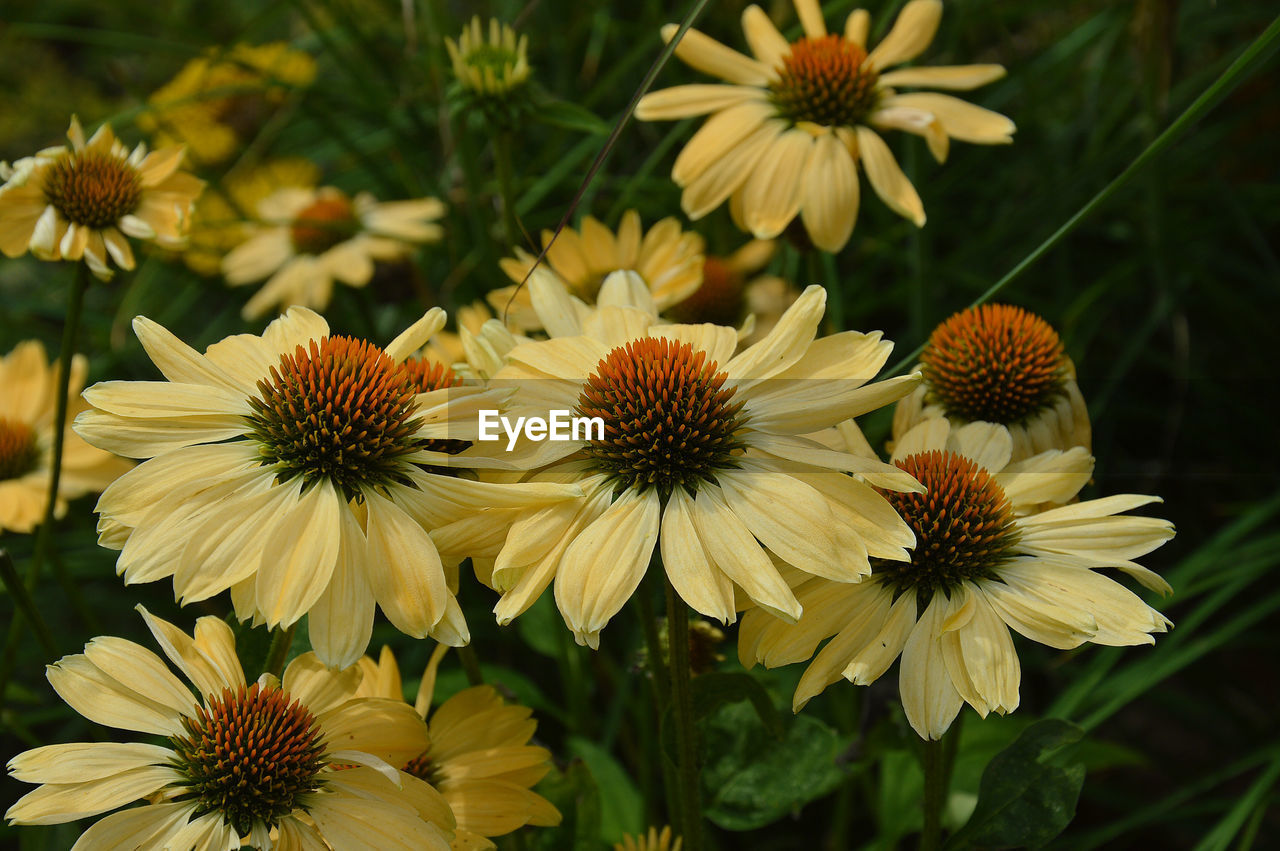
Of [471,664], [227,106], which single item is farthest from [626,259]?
[227,106]

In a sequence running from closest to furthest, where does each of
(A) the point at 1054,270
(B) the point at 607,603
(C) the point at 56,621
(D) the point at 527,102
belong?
(B) the point at 607,603
(D) the point at 527,102
(C) the point at 56,621
(A) the point at 1054,270

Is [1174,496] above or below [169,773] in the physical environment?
above

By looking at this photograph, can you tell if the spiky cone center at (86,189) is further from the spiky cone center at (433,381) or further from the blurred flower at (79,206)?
the spiky cone center at (433,381)

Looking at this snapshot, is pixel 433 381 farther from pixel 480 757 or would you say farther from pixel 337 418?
pixel 480 757

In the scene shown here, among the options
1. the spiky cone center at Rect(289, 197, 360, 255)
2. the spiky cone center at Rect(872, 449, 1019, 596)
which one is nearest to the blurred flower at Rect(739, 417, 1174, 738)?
the spiky cone center at Rect(872, 449, 1019, 596)

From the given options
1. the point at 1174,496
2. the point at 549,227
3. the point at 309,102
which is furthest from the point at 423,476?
the point at 1174,496

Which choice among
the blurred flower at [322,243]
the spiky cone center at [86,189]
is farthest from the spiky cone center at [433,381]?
the blurred flower at [322,243]

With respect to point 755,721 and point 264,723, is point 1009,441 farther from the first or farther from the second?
point 264,723

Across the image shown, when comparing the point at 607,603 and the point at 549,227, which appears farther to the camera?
the point at 549,227
